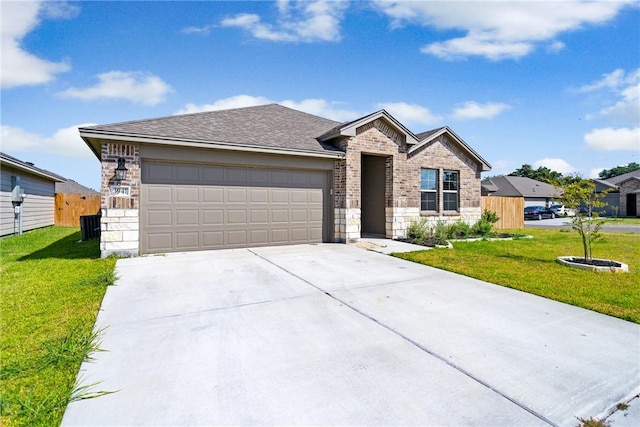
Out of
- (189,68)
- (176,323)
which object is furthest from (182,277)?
(189,68)

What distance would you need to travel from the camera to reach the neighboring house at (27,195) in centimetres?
1279

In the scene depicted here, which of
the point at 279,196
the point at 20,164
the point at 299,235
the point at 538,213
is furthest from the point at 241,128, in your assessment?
the point at 538,213

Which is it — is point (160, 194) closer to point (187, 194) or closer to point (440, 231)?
point (187, 194)

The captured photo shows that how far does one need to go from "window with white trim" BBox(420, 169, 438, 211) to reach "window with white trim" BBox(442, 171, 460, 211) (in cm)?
45

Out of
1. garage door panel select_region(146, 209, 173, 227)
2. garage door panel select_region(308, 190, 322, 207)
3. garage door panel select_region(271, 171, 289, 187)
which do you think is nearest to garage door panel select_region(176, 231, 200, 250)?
garage door panel select_region(146, 209, 173, 227)

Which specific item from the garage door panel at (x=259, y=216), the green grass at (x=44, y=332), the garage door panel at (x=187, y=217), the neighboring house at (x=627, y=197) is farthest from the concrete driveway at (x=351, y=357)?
the neighboring house at (x=627, y=197)

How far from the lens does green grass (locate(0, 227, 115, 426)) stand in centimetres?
231

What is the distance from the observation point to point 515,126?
16328 mm

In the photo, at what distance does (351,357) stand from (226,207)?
714 centimetres

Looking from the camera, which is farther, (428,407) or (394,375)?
(394,375)

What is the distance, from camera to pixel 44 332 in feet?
11.5

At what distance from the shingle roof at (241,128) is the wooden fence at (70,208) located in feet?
47.3

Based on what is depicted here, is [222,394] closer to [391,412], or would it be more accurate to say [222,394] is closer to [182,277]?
[391,412]

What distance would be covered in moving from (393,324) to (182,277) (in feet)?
13.9
